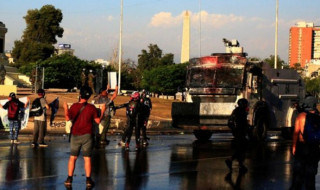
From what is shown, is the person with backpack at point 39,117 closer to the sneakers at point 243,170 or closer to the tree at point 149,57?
the sneakers at point 243,170

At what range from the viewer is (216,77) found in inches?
890

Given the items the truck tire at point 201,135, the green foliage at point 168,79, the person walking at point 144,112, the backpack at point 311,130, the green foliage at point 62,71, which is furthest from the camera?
the green foliage at point 168,79

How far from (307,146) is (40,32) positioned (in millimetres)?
91382

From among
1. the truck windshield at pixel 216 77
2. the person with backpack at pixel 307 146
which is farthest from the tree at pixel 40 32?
the person with backpack at pixel 307 146

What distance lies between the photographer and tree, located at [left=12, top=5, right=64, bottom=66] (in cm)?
9462

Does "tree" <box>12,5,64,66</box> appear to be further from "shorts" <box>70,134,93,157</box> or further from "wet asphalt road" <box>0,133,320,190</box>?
"shorts" <box>70,134,93,157</box>

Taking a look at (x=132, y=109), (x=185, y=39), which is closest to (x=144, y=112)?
(x=132, y=109)

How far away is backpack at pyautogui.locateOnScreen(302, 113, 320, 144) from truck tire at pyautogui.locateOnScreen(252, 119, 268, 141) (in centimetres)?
1238

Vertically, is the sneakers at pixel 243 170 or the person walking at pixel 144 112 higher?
the person walking at pixel 144 112

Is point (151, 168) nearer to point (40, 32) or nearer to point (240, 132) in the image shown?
point (240, 132)

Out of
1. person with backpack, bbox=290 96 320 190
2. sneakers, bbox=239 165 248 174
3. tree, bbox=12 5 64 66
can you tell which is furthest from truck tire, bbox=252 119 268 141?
tree, bbox=12 5 64 66

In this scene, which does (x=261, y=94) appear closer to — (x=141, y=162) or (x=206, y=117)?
(x=206, y=117)

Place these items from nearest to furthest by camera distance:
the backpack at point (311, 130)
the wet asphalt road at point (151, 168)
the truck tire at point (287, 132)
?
the backpack at point (311, 130), the wet asphalt road at point (151, 168), the truck tire at point (287, 132)

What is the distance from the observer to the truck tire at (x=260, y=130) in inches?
887
